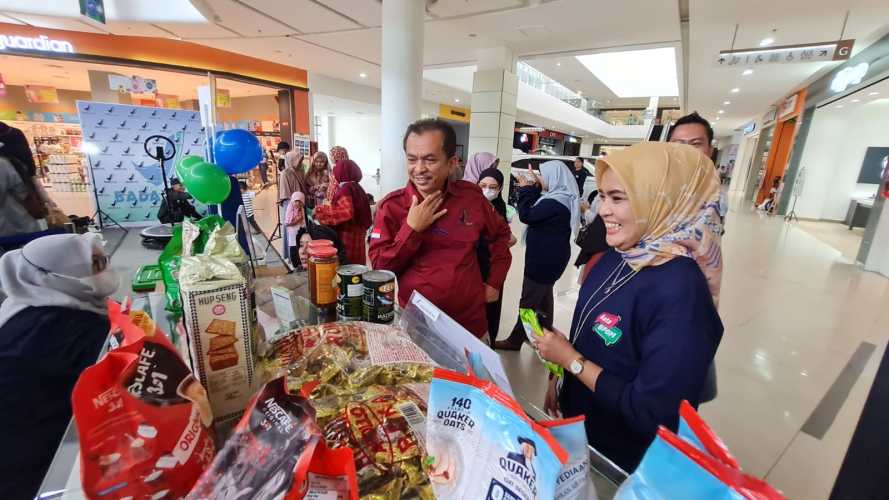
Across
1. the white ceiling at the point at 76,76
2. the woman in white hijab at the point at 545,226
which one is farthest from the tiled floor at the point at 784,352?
the white ceiling at the point at 76,76

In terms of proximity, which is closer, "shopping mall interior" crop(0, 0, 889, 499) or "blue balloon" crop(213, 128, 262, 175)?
"shopping mall interior" crop(0, 0, 889, 499)

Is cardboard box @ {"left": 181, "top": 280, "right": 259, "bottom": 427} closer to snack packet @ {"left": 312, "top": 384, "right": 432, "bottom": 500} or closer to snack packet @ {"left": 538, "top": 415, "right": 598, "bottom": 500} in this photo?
snack packet @ {"left": 312, "top": 384, "right": 432, "bottom": 500}

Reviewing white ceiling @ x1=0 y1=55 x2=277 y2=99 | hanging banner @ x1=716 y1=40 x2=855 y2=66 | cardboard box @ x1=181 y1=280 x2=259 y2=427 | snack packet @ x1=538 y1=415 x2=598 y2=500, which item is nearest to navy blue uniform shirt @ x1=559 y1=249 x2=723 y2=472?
snack packet @ x1=538 y1=415 x2=598 y2=500

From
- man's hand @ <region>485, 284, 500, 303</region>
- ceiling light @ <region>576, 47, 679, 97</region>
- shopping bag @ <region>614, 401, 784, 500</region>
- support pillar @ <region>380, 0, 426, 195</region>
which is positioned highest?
ceiling light @ <region>576, 47, 679, 97</region>

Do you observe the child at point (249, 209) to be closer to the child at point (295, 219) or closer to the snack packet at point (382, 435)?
the child at point (295, 219)

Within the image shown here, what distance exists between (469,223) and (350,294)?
64cm

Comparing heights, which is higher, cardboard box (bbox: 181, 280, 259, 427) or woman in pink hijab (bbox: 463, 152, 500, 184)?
woman in pink hijab (bbox: 463, 152, 500, 184)

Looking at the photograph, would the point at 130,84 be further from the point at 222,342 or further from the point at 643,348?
the point at 643,348

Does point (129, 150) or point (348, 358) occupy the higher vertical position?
point (129, 150)

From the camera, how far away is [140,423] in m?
0.48

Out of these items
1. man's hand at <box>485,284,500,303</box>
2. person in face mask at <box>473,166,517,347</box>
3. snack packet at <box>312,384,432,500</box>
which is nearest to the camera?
snack packet at <box>312,384,432,500</box>

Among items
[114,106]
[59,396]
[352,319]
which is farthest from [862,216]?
[114,106]

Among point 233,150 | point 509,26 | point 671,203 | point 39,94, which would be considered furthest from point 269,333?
point 39,94

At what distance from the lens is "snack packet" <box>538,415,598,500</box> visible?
48cm
